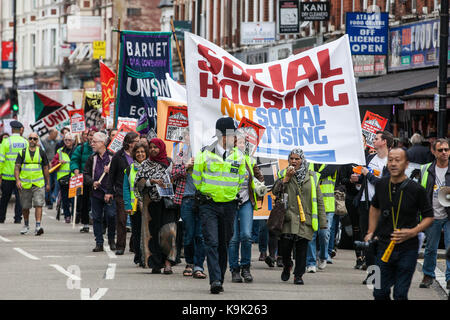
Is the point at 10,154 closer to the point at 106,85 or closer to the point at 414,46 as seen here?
the point at 106,85

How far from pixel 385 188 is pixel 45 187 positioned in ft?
44.3

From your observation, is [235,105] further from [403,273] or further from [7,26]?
[7,26]

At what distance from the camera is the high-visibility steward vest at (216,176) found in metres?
13.0

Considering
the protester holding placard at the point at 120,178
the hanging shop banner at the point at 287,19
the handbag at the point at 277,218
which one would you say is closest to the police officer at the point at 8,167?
the protester holding placard at the point at 120,178

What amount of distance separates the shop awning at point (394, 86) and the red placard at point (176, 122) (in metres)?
8.44

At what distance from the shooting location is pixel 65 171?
26625mm

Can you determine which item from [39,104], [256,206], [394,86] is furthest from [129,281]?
[39,104]

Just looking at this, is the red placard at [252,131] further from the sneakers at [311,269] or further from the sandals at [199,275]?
the sneakers at [311,269]

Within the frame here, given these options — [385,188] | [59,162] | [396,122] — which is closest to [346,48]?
[385,188]

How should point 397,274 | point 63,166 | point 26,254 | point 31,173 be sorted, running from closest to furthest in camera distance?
1. point 397,274
2. point 26,254
3. point 31,173
4. point 63,166

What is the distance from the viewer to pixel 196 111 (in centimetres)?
1433

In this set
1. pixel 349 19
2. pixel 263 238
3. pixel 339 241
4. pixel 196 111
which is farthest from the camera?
pixel 349 19

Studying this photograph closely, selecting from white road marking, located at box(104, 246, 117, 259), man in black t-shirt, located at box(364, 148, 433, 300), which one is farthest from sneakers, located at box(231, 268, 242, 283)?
man in black t-shirt, located at box(364, 148, 433, 300)

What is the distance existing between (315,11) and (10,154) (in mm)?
12304
